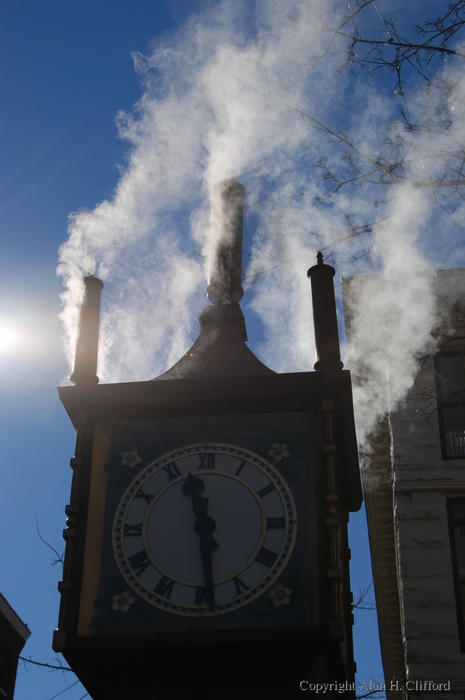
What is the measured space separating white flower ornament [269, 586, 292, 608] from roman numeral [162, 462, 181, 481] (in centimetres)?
85

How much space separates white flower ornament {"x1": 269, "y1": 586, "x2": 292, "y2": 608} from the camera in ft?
15.6

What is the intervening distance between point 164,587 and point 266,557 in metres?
0.55

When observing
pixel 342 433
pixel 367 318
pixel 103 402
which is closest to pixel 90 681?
pixel 103 402

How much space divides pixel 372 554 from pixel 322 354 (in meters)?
6.25

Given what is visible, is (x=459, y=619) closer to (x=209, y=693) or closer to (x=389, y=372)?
(x=389, y=372)

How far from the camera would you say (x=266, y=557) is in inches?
192

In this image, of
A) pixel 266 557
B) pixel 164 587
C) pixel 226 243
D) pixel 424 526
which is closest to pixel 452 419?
pixel 424 526

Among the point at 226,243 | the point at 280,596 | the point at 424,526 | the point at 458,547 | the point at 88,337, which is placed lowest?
the point at 280,596

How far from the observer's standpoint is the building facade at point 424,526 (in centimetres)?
897

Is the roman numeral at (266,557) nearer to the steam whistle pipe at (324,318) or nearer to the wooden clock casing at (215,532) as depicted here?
the wooden clock casing at (215,532)

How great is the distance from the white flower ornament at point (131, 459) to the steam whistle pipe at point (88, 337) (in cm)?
54

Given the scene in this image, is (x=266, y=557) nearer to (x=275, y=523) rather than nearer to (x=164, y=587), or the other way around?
(x=275, y=523)

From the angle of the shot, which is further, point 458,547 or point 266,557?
point 458,547

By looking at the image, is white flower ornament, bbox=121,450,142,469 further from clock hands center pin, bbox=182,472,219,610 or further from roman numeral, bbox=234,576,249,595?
roman numeral, bbox=234,576,249,595
